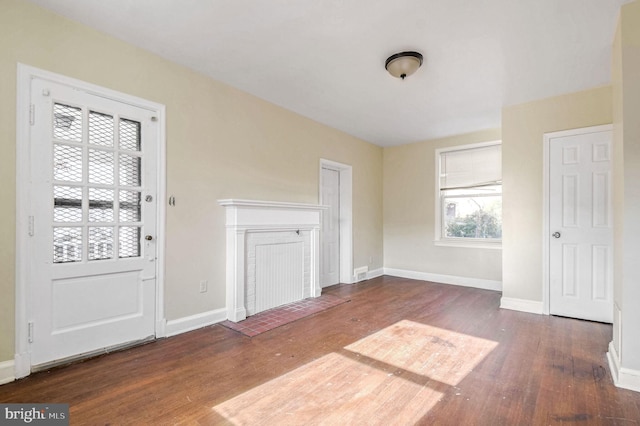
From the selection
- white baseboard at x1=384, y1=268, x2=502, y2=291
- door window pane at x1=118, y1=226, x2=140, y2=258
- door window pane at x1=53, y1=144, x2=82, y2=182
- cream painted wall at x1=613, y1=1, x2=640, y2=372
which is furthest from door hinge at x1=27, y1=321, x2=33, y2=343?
white baseboard at x1=384, y1=268, x2=502, y2=291

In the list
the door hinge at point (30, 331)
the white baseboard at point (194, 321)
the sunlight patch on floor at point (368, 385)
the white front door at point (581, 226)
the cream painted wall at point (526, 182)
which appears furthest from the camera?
the cream painted wall at point (526, 182)

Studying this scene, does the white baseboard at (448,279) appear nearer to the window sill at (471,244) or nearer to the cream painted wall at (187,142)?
the window sill at (471,244)

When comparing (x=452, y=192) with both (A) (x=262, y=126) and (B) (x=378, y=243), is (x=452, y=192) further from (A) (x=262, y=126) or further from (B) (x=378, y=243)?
(A) (x=262, y=126)

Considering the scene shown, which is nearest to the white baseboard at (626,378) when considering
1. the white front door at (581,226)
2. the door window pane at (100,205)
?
the white front door at (581,226)

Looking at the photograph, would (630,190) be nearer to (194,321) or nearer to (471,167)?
(471,167)

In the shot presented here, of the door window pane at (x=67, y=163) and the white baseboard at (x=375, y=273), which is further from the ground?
the door window pane at (x=67, y=163)

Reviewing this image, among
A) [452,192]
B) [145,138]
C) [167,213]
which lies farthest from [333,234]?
[145,138]

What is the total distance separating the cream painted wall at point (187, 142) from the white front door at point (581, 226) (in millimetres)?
3046

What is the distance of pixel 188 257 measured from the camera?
9.95 feet

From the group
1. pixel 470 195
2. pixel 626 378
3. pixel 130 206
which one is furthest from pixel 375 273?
pixel 130 206

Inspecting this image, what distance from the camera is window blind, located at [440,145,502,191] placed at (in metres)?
4.82

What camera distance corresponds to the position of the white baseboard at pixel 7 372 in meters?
2.02

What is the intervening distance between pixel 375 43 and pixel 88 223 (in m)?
2.78

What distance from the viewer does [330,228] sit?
5.21 meters
